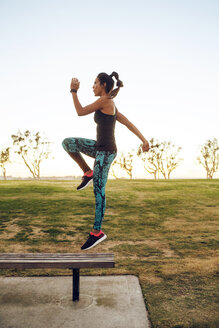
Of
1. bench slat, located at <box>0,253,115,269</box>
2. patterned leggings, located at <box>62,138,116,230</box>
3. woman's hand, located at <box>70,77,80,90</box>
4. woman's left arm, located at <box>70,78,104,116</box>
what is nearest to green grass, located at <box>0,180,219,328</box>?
bench slat, located at <box>0,253,115,269</box>

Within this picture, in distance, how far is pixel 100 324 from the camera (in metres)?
3.84

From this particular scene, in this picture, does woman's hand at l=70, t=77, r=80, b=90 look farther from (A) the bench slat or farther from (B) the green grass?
(B) the green grass

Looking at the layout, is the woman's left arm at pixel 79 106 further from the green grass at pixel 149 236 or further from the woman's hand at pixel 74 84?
the green grass at pixel 149 236

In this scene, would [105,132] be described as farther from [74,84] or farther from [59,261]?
[59,261]

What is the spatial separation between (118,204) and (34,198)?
5271 mm

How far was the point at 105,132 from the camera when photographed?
12.6 feet

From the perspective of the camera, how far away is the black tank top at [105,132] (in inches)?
151

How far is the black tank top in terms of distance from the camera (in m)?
3.83

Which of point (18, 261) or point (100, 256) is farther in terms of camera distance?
point (100, 256)

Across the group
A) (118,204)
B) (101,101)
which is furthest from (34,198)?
(101,101)

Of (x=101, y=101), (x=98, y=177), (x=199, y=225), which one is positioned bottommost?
(x=199, y=225)

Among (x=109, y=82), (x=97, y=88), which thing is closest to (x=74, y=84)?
(x=97, y=88)

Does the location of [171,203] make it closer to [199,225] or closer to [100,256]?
[199,225]

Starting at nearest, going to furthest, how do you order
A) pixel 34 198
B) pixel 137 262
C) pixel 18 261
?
pixel 18 261, pixel 137 262, pixel 34 198
